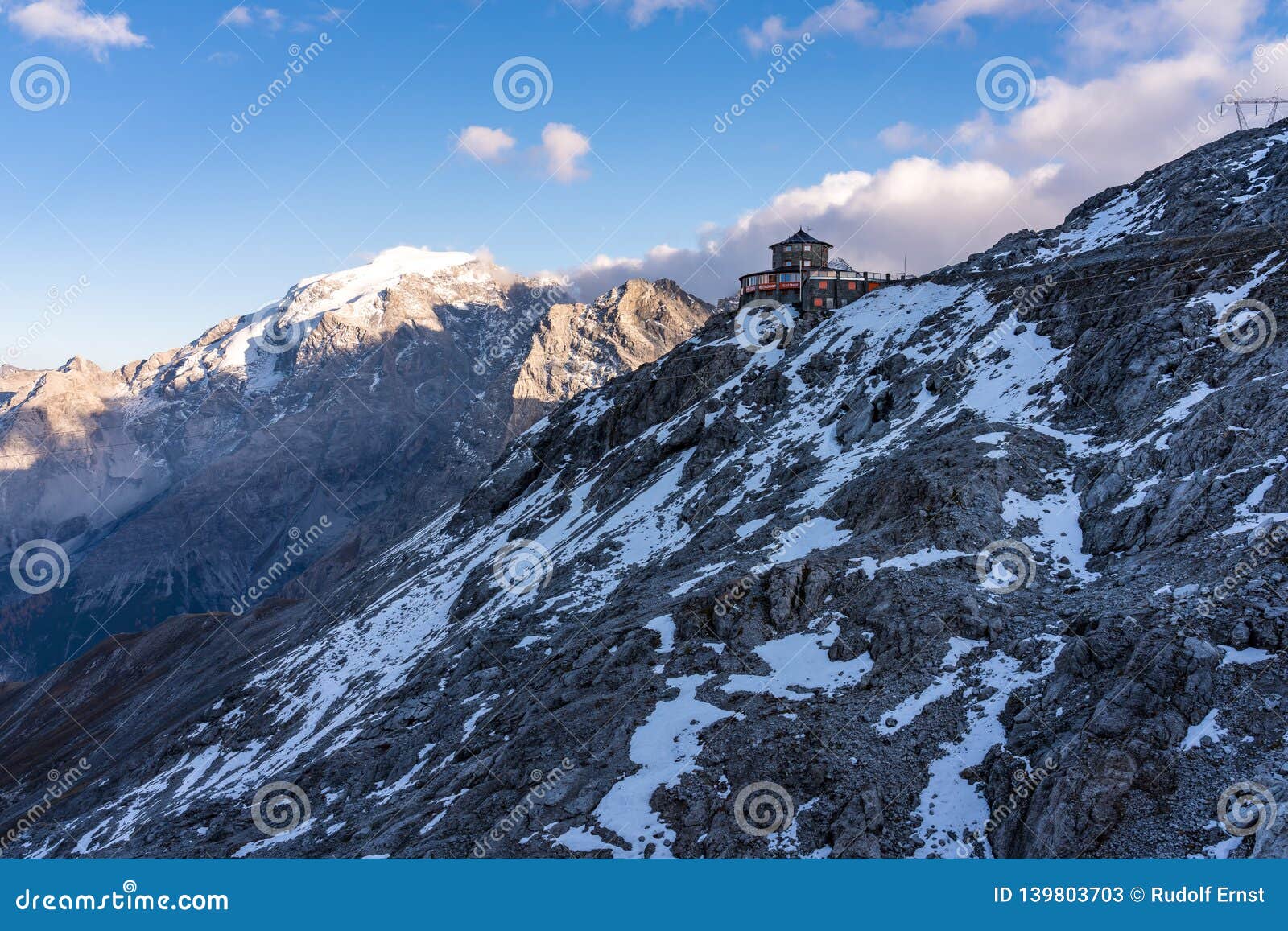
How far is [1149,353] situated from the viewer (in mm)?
42344

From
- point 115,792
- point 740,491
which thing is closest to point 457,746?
point 740,491

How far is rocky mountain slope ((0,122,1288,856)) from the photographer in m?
23.6

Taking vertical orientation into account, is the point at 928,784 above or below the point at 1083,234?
below

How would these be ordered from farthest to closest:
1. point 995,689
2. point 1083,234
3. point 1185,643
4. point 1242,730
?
point 1083,234, point 995,689, point 1185,643, point 1242,730

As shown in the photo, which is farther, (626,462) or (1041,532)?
(626,462)

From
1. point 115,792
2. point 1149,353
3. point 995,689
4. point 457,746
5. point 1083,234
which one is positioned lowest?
point 115,792

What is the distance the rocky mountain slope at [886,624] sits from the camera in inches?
928

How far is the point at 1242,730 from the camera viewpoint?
2136cm

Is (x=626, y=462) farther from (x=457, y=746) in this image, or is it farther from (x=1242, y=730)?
(x=1242, y=730)

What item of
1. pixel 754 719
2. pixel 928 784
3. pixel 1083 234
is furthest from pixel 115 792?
pixel 1083 234

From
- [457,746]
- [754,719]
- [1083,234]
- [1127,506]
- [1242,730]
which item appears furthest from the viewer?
[1083,234]

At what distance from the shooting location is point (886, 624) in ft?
104

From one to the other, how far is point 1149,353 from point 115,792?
83.1 m

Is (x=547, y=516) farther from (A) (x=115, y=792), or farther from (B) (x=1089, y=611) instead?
(B) (x=1089, y=611)
